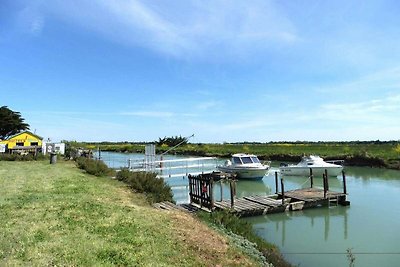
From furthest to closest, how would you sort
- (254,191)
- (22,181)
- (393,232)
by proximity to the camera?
(254,191), (22,181), (393,232)

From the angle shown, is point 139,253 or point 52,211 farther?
point 52,211

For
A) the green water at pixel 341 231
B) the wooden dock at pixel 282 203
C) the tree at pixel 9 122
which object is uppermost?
the tree at pixel 9 122

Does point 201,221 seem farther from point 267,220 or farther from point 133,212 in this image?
point 267,220

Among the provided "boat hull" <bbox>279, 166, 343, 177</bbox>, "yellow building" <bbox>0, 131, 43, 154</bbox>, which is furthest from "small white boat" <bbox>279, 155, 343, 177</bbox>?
"yellow building" <bbox>0, 131, 43, 154</bbox>

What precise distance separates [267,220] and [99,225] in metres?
9.27

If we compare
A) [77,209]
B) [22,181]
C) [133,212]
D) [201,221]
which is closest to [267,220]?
[201,221]

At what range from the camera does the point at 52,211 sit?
403 inches

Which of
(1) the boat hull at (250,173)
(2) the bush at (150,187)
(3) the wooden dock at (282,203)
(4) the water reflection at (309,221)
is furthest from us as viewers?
(1) the boat hull at (250,173)

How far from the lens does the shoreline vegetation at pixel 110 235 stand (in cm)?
686

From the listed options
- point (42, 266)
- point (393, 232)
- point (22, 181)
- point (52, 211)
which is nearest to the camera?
point (42, 266)

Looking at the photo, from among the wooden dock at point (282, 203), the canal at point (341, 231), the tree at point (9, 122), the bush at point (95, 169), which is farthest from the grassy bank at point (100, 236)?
the tree at point (9, 122)

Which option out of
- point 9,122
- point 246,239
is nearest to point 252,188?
point 246,239

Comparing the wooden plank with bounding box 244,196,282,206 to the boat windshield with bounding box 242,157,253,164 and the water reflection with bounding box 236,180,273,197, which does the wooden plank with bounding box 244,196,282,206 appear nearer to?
the water reflection with bounding box 236,180,273,197

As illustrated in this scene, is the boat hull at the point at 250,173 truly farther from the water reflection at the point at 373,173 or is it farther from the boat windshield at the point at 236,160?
the water reflection at the point at 373,173
